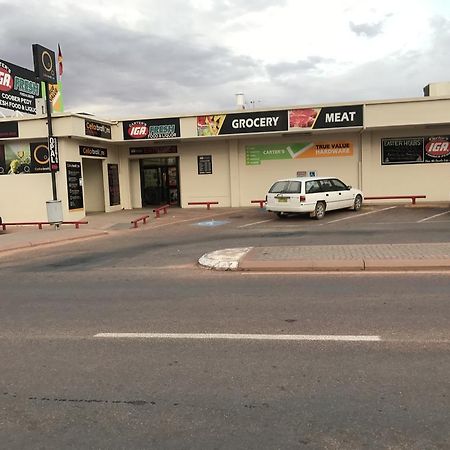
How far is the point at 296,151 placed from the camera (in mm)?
24125

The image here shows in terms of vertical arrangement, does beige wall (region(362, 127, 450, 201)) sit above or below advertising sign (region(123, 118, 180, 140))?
below

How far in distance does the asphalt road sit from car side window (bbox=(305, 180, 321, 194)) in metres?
9.57

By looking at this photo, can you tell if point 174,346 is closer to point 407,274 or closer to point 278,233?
point 407,274

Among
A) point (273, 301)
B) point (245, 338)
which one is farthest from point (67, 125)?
point (245, 338)

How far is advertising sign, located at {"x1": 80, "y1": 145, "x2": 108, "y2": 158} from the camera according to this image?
21828mm

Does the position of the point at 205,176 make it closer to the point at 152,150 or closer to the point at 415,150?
the point at 152,150

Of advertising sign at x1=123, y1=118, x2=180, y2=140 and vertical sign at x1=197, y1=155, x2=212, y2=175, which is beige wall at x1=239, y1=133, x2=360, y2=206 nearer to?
vertical sign at x1=197, y1=155, x2=212, y2=175

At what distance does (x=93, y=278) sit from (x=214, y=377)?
17.8 ft

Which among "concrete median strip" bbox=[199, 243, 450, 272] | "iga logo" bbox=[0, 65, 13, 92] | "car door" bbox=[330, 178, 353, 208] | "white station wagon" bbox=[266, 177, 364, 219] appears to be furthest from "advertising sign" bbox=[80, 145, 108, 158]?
"concrete median strip" bbox=[199, 243, 450, 272]

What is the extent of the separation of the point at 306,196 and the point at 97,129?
9.96 m

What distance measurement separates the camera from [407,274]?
27.7 ft

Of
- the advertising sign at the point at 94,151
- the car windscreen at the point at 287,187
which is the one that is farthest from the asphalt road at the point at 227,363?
the advertising sign at the point at 94,151

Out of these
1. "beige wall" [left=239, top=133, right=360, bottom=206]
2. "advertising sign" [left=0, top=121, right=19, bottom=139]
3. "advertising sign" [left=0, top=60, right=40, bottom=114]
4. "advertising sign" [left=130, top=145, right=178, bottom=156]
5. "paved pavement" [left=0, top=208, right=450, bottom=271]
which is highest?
"advertising sign" [left=0, top=60, right=40, bottom=114]

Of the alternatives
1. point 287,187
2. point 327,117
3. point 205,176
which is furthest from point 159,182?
point 287,187
